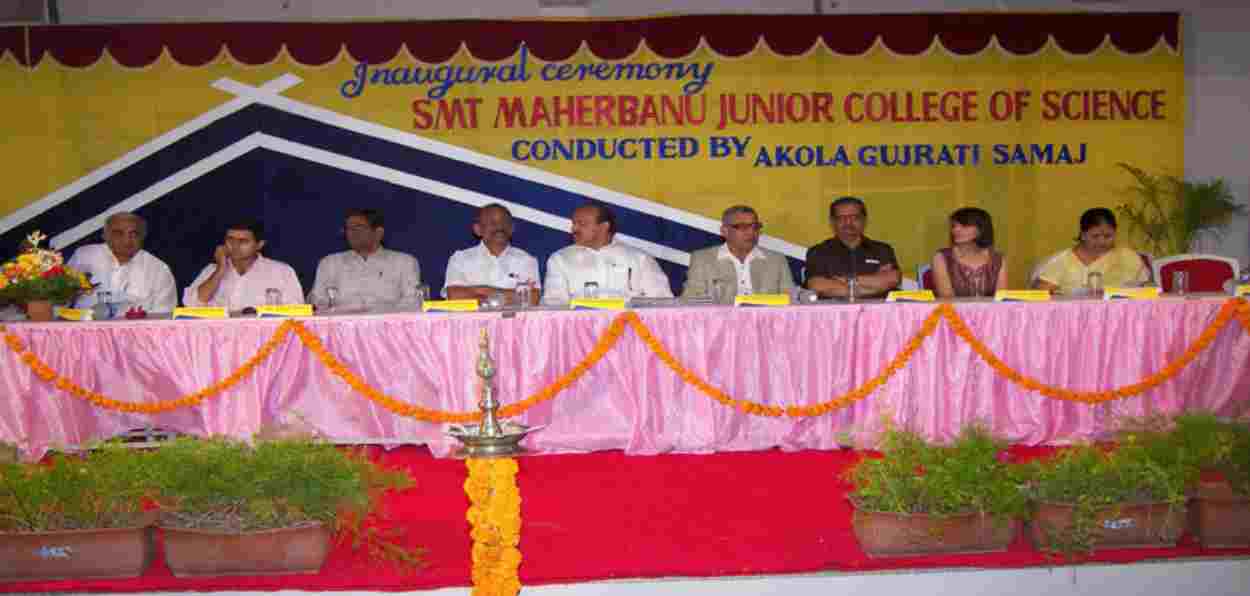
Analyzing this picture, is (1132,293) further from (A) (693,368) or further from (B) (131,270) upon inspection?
(B) (131,270)

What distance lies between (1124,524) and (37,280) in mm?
4747

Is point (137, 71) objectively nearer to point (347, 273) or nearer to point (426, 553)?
point (347, 273)

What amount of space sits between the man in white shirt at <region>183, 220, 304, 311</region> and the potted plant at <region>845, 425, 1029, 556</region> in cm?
389

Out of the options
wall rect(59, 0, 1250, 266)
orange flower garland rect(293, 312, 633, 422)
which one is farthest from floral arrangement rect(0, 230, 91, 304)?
wall rect(59, 0, 1250, 266)

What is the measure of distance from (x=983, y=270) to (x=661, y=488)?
7.68 ft

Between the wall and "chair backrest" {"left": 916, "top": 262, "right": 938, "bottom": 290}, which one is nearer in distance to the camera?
"chair backrest" {"left": 916, "top": 262, "right": 938, "bottom": 290}

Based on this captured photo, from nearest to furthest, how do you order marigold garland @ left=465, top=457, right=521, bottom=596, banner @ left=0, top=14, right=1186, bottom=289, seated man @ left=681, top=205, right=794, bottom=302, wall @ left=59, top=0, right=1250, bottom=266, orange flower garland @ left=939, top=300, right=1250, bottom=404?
marigold garland @ left=465, top=457, right=521, bottom=596 → orange flower garland @ left=939, top=300, right=1250, bottom=404 → seated man @ left=681, top=205, right=794, bottom=302 → banner @ left=0, top=14, right=1186, bottom=289 → wall @ left=59, top=0, right=1250, bottom=266

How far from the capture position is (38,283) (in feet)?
18.4

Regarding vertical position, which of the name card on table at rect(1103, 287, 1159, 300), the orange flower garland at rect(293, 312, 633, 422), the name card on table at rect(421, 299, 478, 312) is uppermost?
the name card on table at rect(1103, 287, 1159, 300)

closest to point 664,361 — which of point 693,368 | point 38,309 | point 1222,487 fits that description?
point 693,368

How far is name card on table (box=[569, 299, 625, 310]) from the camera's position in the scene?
18.3 ft

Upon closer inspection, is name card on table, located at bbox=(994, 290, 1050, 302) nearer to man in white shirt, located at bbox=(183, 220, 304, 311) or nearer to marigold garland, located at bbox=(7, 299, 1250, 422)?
marigold garland, located at bbox=(7, 299, 1250, 422)

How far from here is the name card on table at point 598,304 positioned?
220 inches

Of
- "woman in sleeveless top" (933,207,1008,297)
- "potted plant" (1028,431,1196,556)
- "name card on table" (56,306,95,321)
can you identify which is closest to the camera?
"potted plant" (1028,431,1196,556)
